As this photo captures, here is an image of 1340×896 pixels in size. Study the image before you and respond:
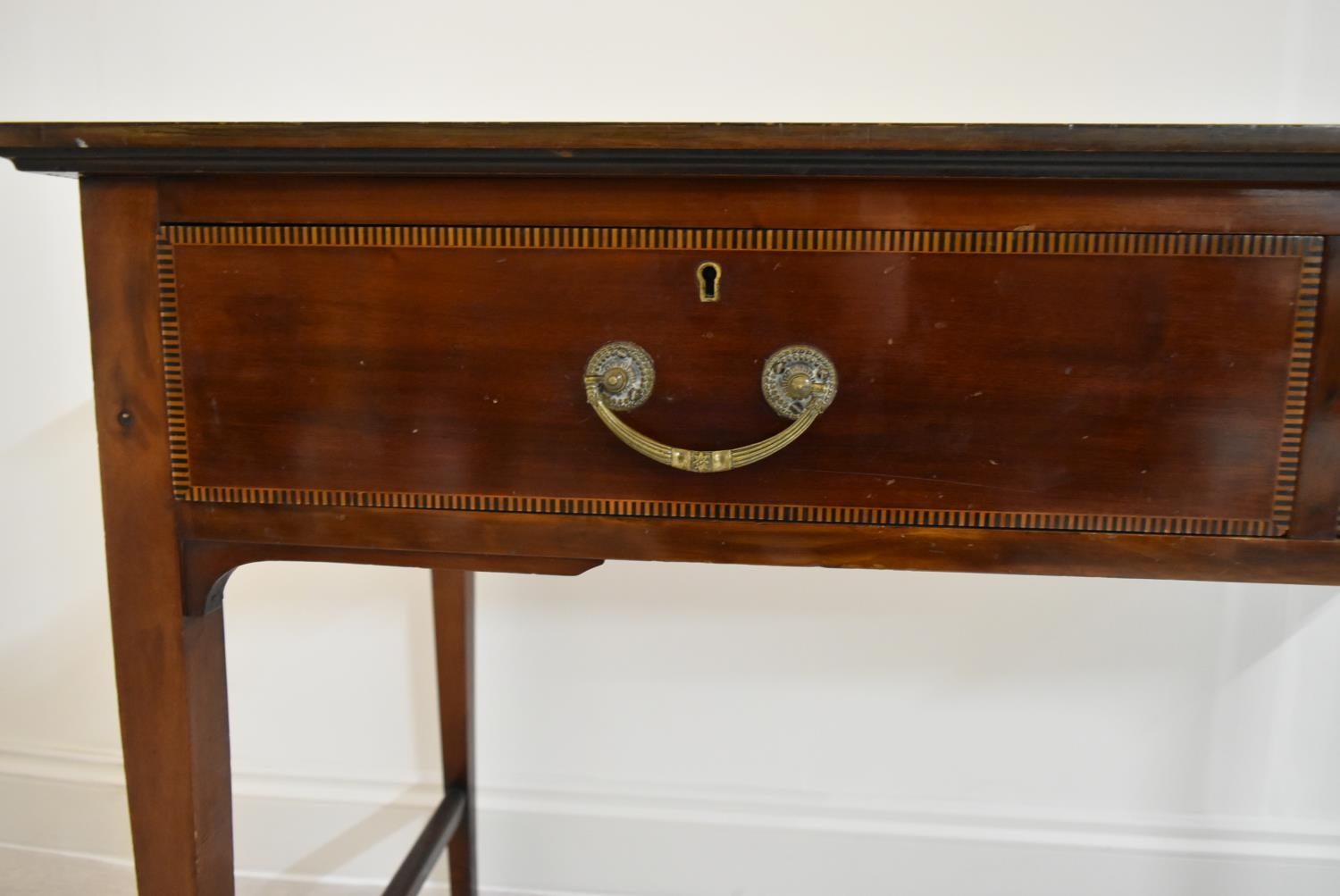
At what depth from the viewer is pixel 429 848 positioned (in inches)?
36.5

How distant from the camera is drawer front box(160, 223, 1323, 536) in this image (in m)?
0.44

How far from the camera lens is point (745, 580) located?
107cm

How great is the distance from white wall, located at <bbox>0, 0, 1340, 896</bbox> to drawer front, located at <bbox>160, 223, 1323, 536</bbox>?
0.59m

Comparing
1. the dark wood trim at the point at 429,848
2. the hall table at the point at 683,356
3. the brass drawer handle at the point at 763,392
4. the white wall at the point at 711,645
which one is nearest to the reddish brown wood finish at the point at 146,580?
the hall table at the point at 683,356

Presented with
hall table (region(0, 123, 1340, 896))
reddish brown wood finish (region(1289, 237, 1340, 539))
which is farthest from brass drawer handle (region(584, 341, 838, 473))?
reddish brown wood finish (region(1289, 237, 1340, 539))

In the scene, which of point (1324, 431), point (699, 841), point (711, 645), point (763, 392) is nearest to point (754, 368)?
point (763, 392)

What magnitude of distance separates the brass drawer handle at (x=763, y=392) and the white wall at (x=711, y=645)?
62 centimetres

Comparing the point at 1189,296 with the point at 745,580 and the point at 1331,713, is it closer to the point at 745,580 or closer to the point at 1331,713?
the point at 745,580

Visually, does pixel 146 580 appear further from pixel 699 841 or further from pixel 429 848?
pixel 699 841

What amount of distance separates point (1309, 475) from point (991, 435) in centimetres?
16

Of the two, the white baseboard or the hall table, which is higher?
the hall table

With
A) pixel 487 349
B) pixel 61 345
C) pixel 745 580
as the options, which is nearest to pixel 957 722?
pixel 745 580

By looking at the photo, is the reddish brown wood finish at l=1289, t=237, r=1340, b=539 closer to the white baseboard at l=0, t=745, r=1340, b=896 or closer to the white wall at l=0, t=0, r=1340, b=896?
the white wall at l=0, t=0, r=1340, b=896

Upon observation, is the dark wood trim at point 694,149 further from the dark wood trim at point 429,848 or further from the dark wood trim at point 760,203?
the dark wood trim at point 429,848
